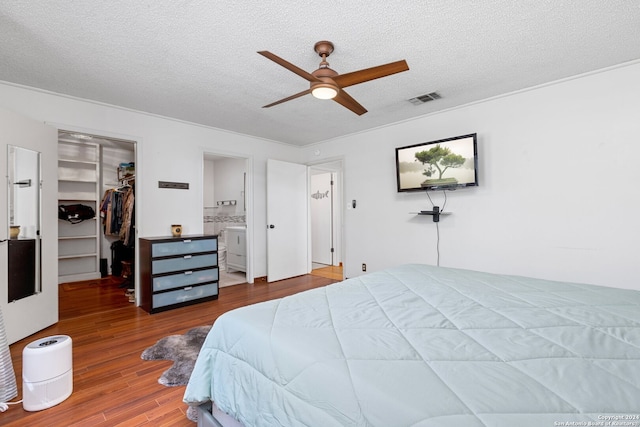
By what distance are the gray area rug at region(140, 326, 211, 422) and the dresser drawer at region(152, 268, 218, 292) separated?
2.85 ft

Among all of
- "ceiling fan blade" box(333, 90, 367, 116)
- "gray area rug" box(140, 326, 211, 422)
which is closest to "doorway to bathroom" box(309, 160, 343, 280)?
"ceiling fan blade" box(333, 90, 367, 116)

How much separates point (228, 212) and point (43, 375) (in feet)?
15.9

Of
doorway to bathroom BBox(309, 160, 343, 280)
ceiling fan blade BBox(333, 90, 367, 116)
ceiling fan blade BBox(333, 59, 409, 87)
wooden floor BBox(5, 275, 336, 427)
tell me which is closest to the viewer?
wooden floor BBox(5, 275, 336, 427)

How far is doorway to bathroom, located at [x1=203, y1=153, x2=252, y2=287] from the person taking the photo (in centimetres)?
526

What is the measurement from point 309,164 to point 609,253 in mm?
4141

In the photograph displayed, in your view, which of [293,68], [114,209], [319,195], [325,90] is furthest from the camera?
[319,195]

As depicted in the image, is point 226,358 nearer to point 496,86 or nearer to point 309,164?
point 496,86

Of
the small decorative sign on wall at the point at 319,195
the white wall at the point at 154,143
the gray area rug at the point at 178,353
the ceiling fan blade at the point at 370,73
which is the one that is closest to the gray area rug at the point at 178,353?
the gray area rug at the point at 178,353

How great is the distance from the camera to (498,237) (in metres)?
3.23

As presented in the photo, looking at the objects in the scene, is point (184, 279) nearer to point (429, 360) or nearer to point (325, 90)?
point (325, 90)

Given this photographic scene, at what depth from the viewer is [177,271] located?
350 cm

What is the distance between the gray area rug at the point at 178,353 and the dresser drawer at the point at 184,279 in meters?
0.87

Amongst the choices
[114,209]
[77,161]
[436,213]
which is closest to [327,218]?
[436,213]

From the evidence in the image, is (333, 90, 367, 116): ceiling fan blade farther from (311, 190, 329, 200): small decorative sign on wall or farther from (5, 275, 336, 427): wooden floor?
(311, 190, 329, 200): small decorative sign on wall
